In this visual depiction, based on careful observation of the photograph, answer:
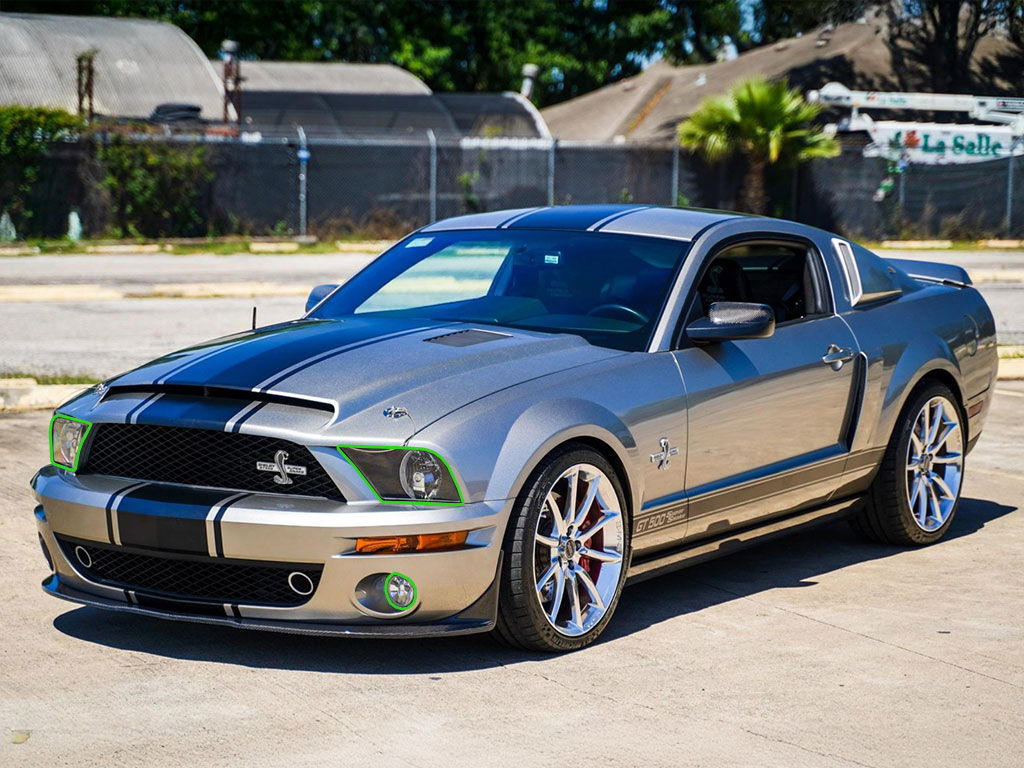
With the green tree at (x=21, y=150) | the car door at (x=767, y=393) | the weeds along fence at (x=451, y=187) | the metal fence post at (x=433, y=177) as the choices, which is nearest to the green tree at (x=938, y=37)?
the weeds along fence at (x=451, y=187)

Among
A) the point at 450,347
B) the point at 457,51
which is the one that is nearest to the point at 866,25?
the point at 457,51

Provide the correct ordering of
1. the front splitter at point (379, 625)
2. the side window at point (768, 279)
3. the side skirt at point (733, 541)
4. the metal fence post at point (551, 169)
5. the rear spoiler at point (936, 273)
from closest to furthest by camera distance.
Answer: the front splitter at point (379, 625) < the side skirt at point (733, 541) < the side window at point (768, 279) < the rear spoiler at point (936, 273) < the metal fence post at point (551, 169)

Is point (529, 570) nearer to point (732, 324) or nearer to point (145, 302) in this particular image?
point (732, 324)

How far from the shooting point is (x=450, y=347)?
523 centimetres

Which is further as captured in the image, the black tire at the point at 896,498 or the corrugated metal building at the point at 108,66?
the corrugated metal building at the point at 108,66

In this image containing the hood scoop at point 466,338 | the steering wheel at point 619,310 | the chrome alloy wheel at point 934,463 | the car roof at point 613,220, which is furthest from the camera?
the chrome alloy wheel at point 934,463

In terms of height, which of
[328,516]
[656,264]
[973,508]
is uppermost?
[656,264]

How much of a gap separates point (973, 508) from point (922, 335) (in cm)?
142

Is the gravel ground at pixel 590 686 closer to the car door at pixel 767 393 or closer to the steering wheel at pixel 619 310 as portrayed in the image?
the car door at pixel 767 393

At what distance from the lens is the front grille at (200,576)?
15.3ft

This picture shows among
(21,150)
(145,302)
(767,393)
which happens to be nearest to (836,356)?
(767,393)

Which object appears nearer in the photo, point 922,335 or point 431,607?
point 431,607

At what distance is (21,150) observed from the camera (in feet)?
94.8

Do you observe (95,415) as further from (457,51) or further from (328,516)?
(457,51)
